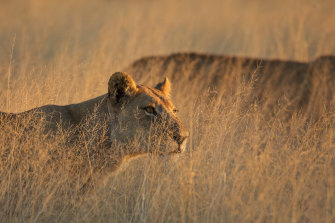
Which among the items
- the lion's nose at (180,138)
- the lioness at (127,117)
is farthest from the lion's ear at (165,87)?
the lion's nose at (180,138)

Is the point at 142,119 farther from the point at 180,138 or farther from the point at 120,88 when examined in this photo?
the point at 180,138

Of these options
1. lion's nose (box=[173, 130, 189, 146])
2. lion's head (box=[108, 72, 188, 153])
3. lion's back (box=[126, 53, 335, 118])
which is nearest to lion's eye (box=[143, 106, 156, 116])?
lion's head (box=[108, 72, 188, 153])

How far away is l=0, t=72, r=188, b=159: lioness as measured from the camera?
528 cm

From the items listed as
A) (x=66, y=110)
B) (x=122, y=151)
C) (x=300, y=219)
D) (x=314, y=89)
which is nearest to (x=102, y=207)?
(x=122, y=151)

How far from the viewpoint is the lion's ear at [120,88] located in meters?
5.40

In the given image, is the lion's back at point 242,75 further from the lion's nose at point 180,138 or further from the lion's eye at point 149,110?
the lion's nose at point 180,138

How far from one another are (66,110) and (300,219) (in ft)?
9.50

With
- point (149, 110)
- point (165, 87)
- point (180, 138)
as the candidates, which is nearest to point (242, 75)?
point (165, 87)

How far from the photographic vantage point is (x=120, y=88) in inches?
217

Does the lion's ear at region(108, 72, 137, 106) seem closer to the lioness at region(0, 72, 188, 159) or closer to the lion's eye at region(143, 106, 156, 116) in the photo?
the lioness at region(0, 72, 188, 159)

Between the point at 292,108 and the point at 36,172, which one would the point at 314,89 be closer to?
the point at 292,108

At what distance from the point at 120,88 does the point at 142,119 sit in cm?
44

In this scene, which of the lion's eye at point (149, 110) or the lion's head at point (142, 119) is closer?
the lion's head at point (142, 119)

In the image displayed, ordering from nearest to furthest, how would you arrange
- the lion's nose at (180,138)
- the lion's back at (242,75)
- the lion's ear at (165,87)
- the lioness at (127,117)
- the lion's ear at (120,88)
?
the lion's nose at (180,138) < the lioness at (127,117) < the lion's ear at (120,88) < the lion's ear at (165,87) < the lion's back at (242,75)
